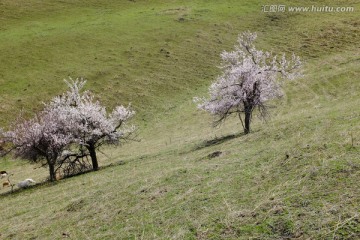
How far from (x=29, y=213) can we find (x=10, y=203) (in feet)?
24.2

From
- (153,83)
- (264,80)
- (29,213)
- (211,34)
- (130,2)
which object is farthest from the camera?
(130,2)

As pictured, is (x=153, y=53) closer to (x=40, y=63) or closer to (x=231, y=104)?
(x=40, y=63)

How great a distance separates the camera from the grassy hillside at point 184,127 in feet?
33.7

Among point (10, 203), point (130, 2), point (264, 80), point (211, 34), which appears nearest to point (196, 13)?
point (211, 34)

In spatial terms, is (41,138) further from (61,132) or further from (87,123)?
(87,123)

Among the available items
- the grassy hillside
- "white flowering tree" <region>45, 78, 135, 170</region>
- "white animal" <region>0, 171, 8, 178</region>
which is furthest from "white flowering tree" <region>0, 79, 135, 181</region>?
"white animal" <region>0, 171, 8, 178</region>

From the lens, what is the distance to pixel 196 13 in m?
87.9

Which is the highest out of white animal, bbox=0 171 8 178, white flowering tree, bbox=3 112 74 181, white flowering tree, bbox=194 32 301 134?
white flowering tree, bbox=194 32 301 134

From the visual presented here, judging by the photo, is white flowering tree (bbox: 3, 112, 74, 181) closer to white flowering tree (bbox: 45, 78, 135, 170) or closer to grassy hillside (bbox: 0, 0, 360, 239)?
white flowering tree (bbox: 45, 78, 135, 170)

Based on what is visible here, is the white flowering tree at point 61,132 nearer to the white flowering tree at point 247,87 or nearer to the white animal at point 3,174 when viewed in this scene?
the white flowering tree at point 247,87

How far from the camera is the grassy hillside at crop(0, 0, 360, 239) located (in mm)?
10258

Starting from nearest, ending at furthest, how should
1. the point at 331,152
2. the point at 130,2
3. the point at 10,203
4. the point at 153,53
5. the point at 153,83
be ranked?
the point at 331,152
the point at 10,203
the point at 153,83
the point at 153,53
the point at 130,2

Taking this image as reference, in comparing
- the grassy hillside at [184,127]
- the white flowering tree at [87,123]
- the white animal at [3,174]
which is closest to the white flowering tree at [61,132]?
the white flowering tree at [87,123]

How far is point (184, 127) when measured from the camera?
167 ft
